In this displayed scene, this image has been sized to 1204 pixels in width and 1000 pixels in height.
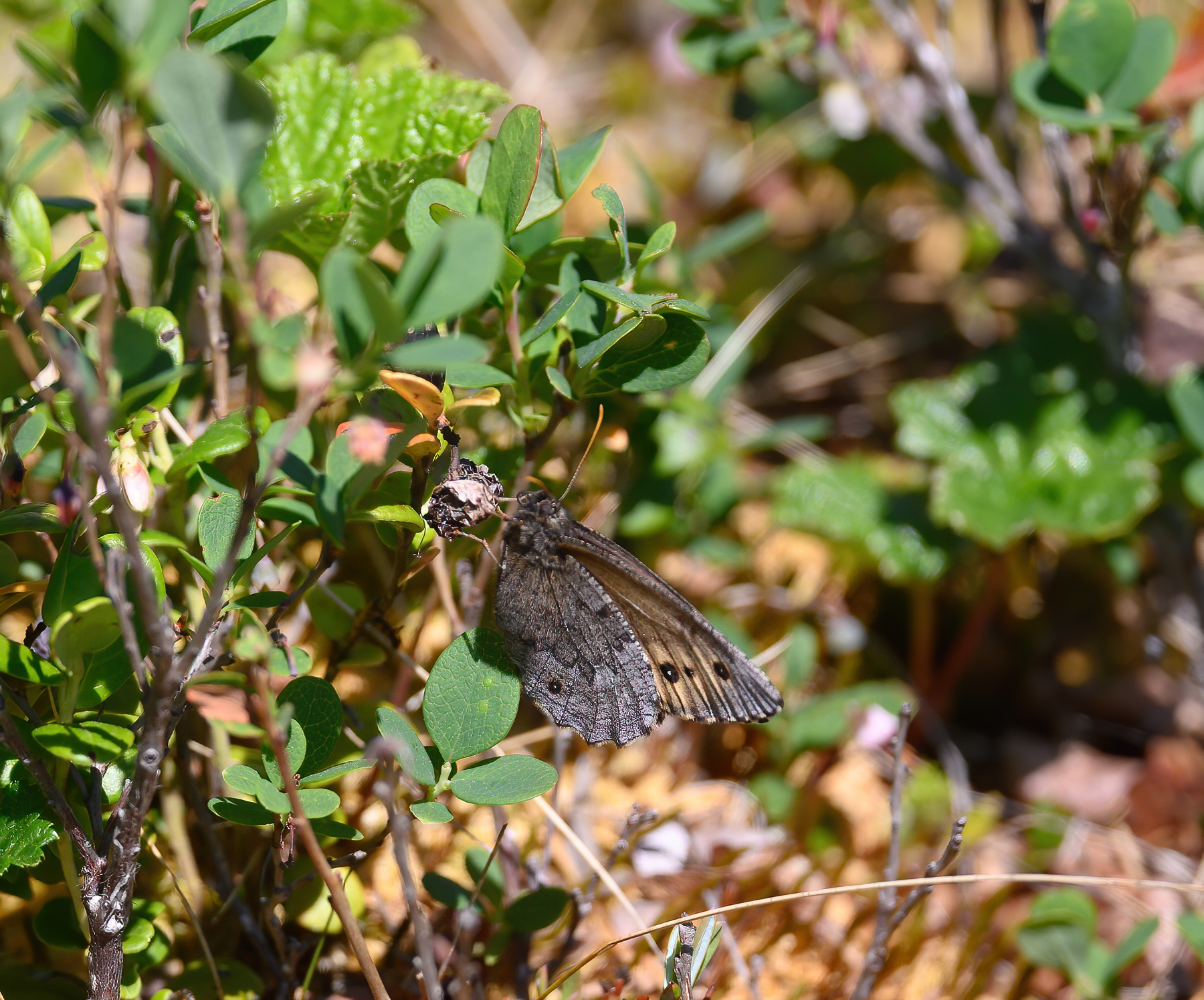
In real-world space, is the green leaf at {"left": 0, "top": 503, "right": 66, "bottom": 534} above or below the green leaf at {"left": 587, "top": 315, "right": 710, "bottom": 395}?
above

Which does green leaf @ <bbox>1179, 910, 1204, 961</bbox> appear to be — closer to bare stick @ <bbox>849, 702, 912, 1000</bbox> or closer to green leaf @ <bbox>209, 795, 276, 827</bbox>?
bare stick @ <bbox>849, 702, 912, 1000</bbox>

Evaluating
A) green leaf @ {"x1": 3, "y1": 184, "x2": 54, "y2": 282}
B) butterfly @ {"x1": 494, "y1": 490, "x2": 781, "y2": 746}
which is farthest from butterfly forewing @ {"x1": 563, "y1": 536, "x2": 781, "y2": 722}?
green leaf @ {"x1": 3, "y1": 184, "x2": 54, "y2": 282}

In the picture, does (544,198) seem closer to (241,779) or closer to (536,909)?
(241,779)

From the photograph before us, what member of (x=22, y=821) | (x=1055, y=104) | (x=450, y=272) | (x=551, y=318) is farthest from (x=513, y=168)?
(x=1055, y=104)

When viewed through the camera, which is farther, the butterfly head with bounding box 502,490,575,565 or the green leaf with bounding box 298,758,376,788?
the butterfly head with bounding box 502,490,575,565

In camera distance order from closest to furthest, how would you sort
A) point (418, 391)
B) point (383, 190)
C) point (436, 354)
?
1. point (436, 354)
2. point (418, 391)
3. point (383, 190)

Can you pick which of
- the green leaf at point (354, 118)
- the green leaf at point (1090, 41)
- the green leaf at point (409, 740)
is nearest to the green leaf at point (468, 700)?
the green leaf at point (409, 740)

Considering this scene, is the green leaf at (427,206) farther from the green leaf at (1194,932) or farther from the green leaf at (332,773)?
the green leaf at (1194,932)
